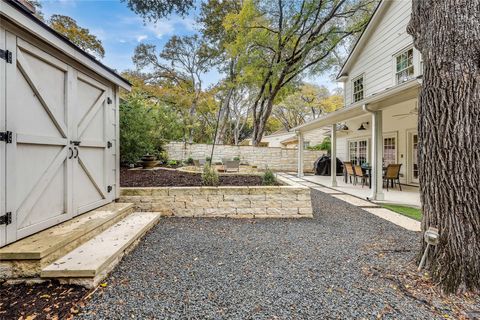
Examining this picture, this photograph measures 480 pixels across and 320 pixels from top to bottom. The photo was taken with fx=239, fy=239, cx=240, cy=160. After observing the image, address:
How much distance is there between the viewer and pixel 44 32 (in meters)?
2.55

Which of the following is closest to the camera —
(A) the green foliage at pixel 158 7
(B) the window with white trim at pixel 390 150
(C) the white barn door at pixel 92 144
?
(C) the white barn door at pixel 92 144

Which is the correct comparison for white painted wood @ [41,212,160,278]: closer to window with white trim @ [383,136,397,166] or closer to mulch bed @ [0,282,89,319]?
mulch bed @ [0,282,89,319]

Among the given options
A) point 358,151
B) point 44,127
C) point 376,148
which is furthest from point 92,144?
point 358,151

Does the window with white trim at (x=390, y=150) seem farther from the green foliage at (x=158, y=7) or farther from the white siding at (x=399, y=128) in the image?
the green foliage at (x=158, y=7)

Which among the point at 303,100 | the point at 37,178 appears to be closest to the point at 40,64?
the point at 37,178

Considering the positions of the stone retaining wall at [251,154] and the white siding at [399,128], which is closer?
the white siding at [399,128]

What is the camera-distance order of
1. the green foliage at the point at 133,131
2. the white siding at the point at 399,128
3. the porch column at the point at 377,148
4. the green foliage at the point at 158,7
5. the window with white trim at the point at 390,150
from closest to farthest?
the green foliage at the point at 158,7, the porch column at the point at 377,148, the green foliage at the point at 133,131, the white siding at the point at 399,128, the window with white trim at the point at 390,150

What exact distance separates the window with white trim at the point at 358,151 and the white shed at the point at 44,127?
10.5 meters

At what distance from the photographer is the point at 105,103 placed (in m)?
4.01

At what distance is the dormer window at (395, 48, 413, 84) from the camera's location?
7.60 meters

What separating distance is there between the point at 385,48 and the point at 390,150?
152 inches

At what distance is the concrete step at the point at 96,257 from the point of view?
2.13 meters

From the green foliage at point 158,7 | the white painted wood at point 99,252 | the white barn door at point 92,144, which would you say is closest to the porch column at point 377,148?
the green foliage at point 158,7

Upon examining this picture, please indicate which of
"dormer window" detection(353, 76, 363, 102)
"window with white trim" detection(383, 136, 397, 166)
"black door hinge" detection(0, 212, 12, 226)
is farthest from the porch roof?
"black door hinge" detection(0, 212, 12, 226)
